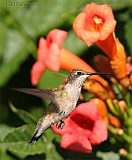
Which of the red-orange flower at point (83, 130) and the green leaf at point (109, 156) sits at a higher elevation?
the red-orange flower at point (83, 130)

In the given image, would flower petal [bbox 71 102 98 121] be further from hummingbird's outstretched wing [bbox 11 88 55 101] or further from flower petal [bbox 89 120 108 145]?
hummingbird's outstretched wing [bbox 11 88 55 101]

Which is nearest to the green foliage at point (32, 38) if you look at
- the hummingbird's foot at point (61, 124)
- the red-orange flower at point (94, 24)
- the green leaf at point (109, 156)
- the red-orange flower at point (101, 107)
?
the green leaf at point (109, 156)

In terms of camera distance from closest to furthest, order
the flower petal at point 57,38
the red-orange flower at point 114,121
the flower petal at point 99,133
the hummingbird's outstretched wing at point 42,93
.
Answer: the hummingbird's outstretched wing at point 42,93 < the flower petal at point 99,133 < the red-orange flower at point 114,121 < the flower petal at point 57,38

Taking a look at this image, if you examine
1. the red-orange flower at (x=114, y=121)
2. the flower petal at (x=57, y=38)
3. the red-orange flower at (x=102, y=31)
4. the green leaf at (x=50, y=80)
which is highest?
the red-orange flower at (x=102, y=31)

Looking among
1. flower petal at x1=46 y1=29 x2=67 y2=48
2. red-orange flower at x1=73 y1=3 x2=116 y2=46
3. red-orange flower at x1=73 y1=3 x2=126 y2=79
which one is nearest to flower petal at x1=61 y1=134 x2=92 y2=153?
red-orange flower at x1=73 y1=3 x2=126 y2=79

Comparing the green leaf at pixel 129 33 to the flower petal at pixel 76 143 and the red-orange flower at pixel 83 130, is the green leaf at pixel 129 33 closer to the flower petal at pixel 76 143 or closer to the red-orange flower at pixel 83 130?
the red-orange flower at pixel 83 130

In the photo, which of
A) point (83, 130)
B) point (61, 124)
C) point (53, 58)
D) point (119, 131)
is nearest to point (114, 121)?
point (119, 131)

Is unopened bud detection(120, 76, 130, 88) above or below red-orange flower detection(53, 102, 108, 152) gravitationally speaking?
above
